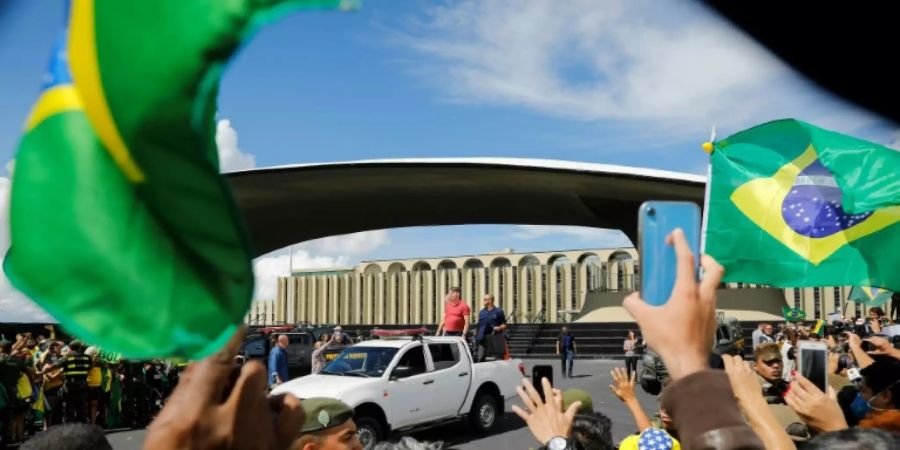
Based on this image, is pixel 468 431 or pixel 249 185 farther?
pixel 249 185

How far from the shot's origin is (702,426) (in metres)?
1.42

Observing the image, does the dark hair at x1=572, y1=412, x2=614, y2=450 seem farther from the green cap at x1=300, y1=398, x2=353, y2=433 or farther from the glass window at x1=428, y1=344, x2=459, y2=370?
the glass window at x1=428, y1=344, x2=459, y2=370

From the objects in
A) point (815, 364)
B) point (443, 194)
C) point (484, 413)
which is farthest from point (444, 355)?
point (443, 194)

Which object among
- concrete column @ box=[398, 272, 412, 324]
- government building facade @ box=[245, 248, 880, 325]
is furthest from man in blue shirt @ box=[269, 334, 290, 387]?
concrete column @ box=[398, 272, 412, 324]

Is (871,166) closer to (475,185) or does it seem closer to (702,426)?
(702,426)

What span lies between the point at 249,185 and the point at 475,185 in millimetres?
10345

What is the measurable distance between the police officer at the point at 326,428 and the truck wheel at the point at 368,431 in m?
8.00

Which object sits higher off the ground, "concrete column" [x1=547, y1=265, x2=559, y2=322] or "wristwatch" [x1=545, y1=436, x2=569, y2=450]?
"wristwatch" [x1=545, y1=436, x2=569, y2=450]

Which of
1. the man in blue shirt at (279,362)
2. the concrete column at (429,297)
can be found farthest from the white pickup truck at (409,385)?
the concrete column at (429,297)

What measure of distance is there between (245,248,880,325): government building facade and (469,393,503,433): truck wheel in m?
56.2

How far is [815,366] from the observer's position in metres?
3.47

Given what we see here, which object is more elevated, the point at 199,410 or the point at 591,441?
the point at 199,410

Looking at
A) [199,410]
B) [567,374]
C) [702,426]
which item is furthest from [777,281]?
[567,374]

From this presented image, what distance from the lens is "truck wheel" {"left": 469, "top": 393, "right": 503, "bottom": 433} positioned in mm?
12961
